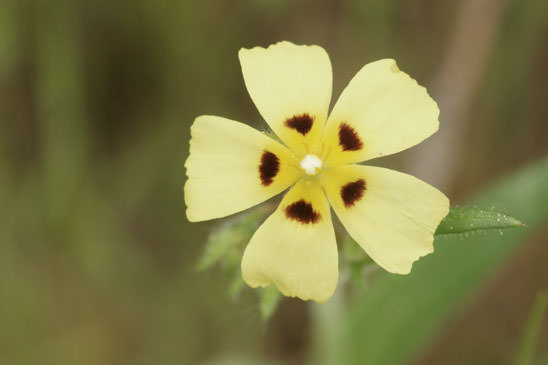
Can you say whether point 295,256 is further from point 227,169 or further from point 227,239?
point 227,239

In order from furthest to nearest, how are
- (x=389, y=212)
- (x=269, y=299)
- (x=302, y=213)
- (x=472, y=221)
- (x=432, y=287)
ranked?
(x=432, y=287) → (x=269, y=299) → (x=302, y=213) → (x=389, y=212) → (x=472, y=221)

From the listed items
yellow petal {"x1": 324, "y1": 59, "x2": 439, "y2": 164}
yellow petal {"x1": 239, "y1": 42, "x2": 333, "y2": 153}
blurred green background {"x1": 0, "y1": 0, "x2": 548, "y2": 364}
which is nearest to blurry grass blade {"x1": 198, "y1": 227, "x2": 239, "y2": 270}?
yellow petal {"x1": 239, "y1": 42, "x2": 333, "y2": 153}

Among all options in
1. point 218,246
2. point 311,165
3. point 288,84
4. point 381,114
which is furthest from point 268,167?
point 218,246

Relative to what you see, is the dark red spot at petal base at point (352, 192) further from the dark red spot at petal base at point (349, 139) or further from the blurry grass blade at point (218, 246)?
the blurry grass blade at point (218, 246)

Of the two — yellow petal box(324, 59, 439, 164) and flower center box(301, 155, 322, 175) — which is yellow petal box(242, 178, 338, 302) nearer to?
flower center box(301, 155, 322, 175)

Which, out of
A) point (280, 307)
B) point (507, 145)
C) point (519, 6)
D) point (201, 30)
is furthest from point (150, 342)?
point (519, 6)

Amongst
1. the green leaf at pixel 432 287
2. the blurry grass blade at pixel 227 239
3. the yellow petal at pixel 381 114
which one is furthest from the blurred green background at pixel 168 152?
the yellow petal at pixel 381 114

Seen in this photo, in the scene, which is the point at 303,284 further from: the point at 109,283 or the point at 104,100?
the point at 104,100
